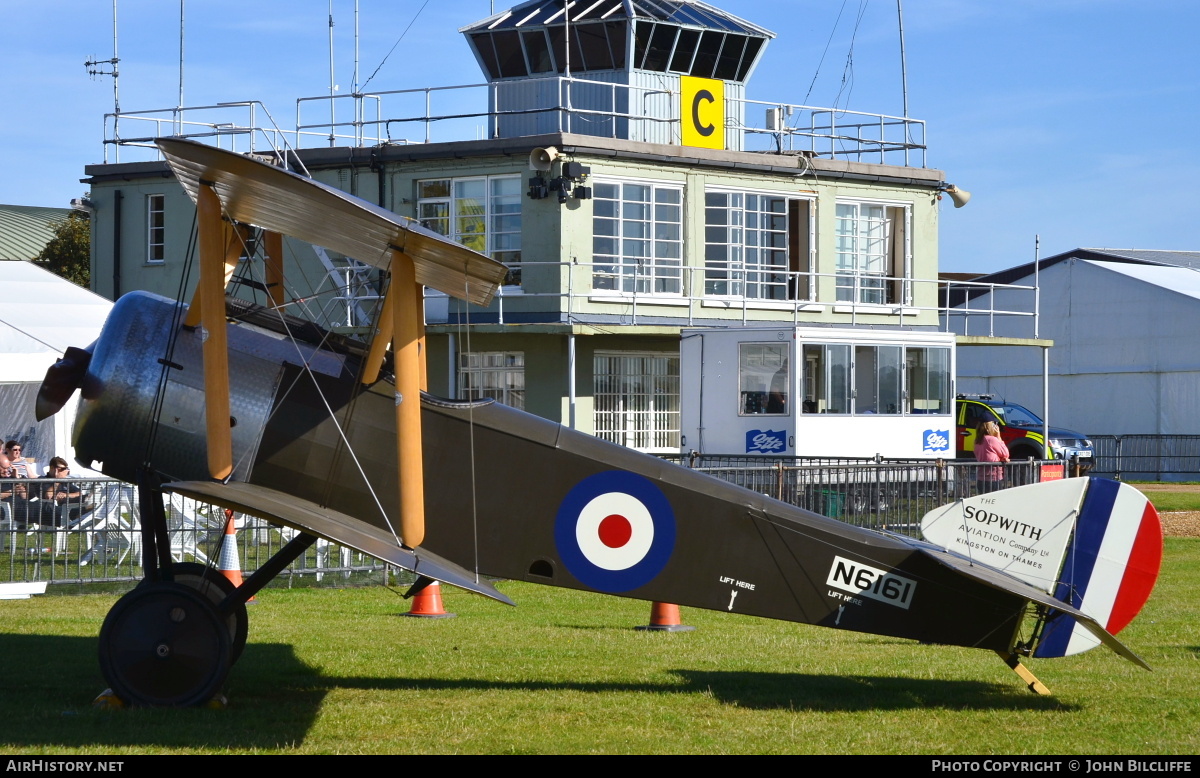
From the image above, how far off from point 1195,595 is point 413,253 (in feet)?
35.0

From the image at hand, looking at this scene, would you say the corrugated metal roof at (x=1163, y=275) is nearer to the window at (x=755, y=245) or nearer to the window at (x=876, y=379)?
the window at (x=755, y=245)

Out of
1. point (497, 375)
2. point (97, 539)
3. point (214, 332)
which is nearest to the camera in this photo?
point (214, 332)

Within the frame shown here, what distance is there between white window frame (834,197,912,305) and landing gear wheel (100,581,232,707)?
22.3 m

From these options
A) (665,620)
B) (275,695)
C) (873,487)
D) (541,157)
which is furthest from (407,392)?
(541,157)

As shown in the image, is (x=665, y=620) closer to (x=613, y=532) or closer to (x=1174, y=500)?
(x=613, y=532)

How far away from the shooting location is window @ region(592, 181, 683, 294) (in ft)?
84.6

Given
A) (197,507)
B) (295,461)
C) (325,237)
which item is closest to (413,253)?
(325,237)

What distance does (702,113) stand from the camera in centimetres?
2767

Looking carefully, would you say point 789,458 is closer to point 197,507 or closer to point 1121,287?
point 197,507

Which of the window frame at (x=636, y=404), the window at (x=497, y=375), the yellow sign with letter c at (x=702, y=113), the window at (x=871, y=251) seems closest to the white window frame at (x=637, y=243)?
the window frame at (x=636, y=404)

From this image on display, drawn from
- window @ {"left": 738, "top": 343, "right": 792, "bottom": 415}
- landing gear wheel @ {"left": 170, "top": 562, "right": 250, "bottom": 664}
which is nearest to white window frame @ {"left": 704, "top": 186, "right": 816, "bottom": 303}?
window @ {"left": 738, "top": 343, "right": 792, "bottom": 415}

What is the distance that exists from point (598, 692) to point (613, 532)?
1305mm

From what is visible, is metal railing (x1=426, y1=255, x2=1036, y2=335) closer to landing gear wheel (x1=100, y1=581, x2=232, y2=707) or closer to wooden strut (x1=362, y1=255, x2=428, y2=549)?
wooden strut (x1=362, y1=255, x2=428, y2=549)

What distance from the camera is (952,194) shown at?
2981cm
